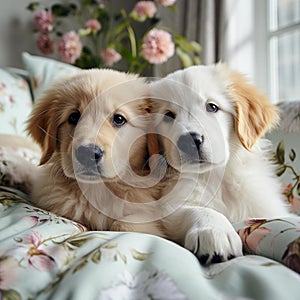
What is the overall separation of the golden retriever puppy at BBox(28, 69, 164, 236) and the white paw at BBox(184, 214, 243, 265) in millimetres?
150

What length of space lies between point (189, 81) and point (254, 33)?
167 centimetres

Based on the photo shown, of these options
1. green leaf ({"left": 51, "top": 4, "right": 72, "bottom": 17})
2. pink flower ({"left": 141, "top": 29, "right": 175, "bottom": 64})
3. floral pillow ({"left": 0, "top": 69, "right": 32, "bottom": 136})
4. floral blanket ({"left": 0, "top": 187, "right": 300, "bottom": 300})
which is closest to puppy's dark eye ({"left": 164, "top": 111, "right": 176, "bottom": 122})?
floral blanket ({"left": 0, "top": 187, "right": 300, "bottom": 300})

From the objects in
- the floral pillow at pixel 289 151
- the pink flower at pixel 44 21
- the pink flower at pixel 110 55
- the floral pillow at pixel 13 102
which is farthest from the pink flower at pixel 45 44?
the floral pillow at pixel 289 151

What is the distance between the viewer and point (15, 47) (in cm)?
289

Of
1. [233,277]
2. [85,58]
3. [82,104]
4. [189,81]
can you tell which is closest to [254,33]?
[85,58]

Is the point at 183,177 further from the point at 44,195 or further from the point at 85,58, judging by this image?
the point at 85,58

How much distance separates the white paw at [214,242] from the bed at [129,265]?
1.0 inches

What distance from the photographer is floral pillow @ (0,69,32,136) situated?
5.64 ft

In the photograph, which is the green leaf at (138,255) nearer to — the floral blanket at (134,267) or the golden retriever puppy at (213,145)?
the floral blanket at (134,267)

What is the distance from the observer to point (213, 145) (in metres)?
1.03

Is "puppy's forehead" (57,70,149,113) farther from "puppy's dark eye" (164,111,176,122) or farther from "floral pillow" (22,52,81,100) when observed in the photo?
"floral pillow" (22,52,81,100)

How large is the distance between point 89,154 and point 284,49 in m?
1.91

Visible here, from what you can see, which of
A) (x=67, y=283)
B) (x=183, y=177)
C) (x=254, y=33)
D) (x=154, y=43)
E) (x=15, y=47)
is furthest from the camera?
(x=15, y=47)

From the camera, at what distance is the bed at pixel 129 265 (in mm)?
649
